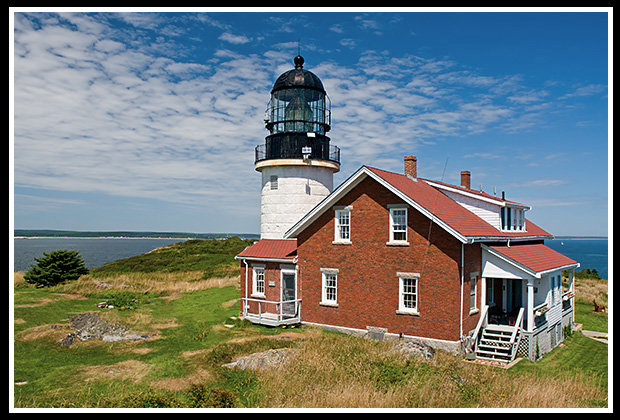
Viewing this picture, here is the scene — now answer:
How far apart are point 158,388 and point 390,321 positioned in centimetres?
902

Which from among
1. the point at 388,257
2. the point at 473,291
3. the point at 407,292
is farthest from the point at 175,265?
the point at 473,291

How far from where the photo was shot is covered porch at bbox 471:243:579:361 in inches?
625

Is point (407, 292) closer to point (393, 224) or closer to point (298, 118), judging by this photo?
point (393, 224)

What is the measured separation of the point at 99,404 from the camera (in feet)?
31.9

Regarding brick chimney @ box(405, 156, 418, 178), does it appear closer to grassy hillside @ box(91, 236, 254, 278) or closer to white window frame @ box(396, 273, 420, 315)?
white window frame @ box(396, 273, 420, 315)

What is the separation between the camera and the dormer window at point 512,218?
66.6 ft

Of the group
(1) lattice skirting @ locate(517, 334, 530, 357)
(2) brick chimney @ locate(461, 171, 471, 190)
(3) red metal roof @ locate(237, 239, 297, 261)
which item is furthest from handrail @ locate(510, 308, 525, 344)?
(2) brick chimney @ locate(461, 171, 471, 190)

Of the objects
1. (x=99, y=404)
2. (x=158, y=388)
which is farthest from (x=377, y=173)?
(x=99, y=404)

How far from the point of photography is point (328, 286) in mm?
19062

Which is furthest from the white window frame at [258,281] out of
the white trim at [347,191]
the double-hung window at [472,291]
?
the double-hung window at [472,291]

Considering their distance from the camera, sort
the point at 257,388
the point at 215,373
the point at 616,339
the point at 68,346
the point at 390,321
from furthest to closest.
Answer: the point at 390,321
the point at 68,346
the point at 215,373
the point at 257,388
the point at 616,339

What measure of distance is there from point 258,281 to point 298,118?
8201 millimetres

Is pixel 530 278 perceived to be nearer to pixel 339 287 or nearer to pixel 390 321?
pixel 390 321

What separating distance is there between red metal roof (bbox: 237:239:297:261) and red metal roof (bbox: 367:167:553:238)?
18.9ft
